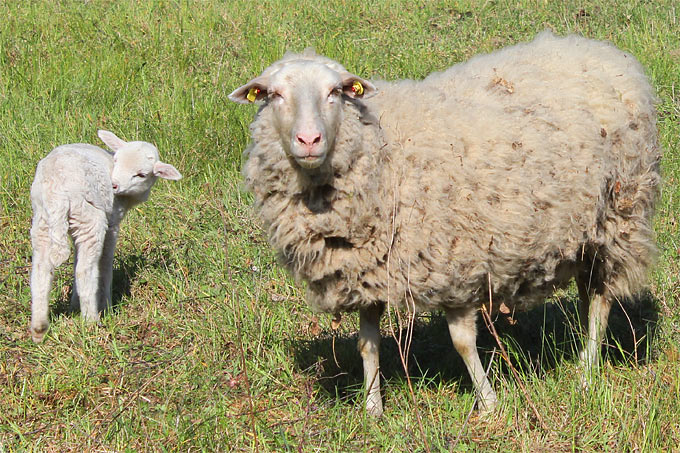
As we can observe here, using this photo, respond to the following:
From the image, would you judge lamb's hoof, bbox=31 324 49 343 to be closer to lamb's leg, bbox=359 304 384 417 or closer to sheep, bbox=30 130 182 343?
sheep, bbox=30 130 182 343

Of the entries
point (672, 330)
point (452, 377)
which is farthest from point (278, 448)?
point (672, 330)

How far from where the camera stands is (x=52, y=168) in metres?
4.06

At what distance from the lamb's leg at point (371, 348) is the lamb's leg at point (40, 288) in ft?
5.02

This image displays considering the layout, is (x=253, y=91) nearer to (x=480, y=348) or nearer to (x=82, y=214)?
(x=82, y=214)

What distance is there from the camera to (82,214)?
4078mm

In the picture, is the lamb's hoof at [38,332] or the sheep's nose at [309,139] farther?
the lamb's hoof at [38,332]

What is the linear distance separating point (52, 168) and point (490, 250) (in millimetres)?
2198

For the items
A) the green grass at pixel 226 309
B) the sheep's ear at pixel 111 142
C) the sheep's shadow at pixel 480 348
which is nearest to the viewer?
the green grass at pixel 226 309

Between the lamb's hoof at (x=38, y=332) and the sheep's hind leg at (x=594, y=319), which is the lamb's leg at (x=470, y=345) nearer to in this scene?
the sheep's hind leg at (x=594, y=319)

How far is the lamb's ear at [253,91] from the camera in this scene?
336 cm

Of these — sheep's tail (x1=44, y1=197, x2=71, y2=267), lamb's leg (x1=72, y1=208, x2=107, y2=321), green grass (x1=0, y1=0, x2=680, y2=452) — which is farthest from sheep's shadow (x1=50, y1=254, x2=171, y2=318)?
sheep's tail (x1=44, y1=197, x2=71, y2=267)

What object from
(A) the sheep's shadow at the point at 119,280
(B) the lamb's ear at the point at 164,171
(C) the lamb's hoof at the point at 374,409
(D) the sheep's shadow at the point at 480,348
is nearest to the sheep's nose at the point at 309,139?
(D) the sheep's shadow at the point at 480,348

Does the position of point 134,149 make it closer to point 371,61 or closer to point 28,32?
point 371,61

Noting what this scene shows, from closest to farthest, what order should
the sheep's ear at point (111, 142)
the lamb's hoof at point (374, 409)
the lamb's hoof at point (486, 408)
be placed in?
the lamb's hoof at point (486, 408) < the lamb's hoof at point (374, 409) < the sheep's ear at point (111, 142)
